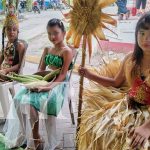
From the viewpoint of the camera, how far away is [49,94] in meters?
3.10

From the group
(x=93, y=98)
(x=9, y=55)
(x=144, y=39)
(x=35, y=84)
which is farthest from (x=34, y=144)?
(x=144, y=39)

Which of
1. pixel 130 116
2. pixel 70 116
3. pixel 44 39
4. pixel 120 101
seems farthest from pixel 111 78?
pixel 44 39

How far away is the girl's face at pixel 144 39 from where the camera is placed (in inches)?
84.0

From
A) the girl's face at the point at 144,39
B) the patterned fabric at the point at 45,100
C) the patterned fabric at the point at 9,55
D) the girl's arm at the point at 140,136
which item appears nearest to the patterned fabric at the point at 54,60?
the patterned fabric at the point at 45,100

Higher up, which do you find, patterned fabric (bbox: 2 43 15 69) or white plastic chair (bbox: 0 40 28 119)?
patterned fabric (bbox: 2 43 15 69)

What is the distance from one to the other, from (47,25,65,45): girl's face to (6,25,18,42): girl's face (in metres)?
0.60

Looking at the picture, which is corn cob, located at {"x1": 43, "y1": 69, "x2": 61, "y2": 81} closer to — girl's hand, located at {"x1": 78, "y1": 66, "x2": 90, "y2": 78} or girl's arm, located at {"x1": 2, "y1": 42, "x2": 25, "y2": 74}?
girl's arm, located at {"x1": 2, "y1": 42, "x2": 25, "y2": 74}

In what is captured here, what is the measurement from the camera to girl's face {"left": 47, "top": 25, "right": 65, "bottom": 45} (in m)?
3.21

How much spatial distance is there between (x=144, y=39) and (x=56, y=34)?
1.27 m

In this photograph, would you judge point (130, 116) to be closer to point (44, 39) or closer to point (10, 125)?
point (10, 125)

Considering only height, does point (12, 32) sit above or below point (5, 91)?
above

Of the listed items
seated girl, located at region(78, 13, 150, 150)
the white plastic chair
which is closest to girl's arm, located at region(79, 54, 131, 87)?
seated girl, located at region(78, 13, 150, 150)

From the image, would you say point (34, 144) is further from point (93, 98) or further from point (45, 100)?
point (93, 98)

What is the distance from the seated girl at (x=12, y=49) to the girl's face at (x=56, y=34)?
0.58 metres
